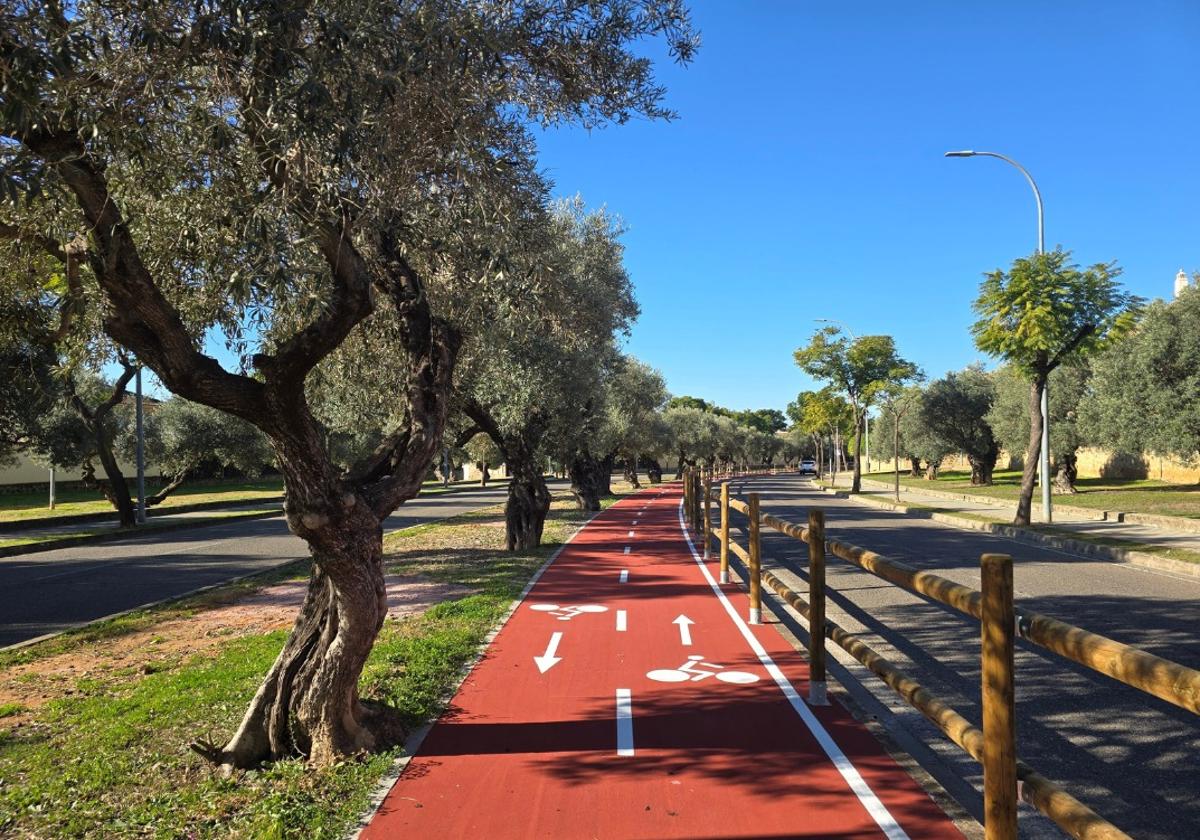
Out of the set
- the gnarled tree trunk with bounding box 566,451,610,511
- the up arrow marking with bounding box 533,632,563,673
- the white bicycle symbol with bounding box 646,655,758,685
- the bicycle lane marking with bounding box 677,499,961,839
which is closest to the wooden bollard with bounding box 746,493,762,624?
the bicycle lane marking with bounding box 677,499,961,839

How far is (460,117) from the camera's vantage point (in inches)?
225

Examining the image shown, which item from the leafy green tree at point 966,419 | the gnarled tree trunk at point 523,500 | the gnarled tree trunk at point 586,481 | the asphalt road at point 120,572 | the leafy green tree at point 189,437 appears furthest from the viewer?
the leafy green tree at point 966,419

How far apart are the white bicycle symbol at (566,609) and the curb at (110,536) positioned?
16.3 metres

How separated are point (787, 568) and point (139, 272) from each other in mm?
11357

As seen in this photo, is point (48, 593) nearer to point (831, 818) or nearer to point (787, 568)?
point (787, 568)

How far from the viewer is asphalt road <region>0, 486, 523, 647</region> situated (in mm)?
11688

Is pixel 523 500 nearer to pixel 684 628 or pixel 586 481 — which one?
pixel 684 628

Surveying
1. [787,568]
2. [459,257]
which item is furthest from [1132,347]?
[459,257]

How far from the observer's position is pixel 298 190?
17.2 feet

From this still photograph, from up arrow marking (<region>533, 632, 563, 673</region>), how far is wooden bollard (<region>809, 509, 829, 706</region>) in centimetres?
238

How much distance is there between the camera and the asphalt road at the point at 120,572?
38.3 ft

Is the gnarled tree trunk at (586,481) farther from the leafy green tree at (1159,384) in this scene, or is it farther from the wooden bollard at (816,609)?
the wooden bollard at (816,609)

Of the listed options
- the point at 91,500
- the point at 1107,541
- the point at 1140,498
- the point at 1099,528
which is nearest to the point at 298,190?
the point at 1107,541

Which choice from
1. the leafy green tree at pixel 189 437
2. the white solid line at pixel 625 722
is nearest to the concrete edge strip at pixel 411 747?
the white solid line at pixel 625 722
